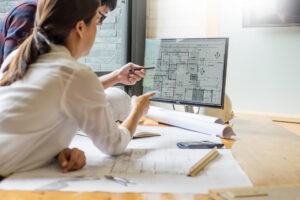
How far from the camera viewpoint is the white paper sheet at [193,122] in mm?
1258

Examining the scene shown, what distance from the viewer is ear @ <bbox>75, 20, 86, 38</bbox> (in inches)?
36.0

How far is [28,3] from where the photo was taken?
1215 mm

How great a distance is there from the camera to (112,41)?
226 cm

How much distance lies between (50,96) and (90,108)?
94 millimetres

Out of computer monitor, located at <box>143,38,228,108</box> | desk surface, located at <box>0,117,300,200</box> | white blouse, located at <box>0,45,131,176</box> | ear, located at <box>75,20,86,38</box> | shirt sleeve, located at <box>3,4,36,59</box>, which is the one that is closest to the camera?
desk surface, located at <box>0,117,300,200</box>

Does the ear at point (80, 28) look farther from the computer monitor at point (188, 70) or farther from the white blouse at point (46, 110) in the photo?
the computer monitor at point (188, 70)

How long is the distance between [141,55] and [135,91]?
27 cm

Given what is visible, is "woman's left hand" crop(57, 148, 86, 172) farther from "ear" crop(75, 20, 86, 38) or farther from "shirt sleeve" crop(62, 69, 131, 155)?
"ear" crop(75, 20, 86, 38)

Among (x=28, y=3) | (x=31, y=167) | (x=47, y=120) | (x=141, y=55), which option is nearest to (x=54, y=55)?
(x=47, y=120)

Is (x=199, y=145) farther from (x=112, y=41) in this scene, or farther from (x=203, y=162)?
(x=112, y=41)

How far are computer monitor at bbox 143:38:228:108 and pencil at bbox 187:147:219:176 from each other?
1.45ft

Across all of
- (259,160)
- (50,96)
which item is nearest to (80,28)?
(50,96)

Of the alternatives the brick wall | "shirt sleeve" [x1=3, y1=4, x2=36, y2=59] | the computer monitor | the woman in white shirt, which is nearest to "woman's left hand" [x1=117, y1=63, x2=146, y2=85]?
the computer monitor

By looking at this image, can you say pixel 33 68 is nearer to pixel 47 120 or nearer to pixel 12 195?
pixel 47 120
